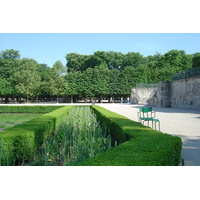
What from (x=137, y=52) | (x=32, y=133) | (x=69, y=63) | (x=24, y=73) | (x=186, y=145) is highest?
(x=137, y=52)

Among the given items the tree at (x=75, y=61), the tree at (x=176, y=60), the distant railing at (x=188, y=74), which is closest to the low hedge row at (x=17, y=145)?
the distant railing at (x=188, y=74)

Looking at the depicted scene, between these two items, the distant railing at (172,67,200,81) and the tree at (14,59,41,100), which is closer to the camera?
the distant railing at (172,67,200,81)

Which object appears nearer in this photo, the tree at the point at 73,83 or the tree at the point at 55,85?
the tree at the point at 55,85

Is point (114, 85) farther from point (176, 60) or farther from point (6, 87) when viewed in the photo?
point (6, 87)

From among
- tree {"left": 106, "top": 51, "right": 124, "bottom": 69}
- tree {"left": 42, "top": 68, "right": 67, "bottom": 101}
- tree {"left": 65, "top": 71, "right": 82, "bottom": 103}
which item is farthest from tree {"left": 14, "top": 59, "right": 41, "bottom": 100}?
tree {"left": 106, "top": 51, "right": 124, "bottom": 69}

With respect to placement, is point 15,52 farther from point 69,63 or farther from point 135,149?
point 135,149

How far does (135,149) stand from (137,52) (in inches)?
2760

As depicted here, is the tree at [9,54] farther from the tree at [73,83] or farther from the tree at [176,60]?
the tree at [176,60]

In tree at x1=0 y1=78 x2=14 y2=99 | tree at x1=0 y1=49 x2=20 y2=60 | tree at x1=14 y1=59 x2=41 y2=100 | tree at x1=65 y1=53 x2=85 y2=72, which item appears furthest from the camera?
tree at x1=65 y1=53 x2=85 y2=72

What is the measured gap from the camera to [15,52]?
58312mm

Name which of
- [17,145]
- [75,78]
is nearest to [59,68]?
[75,78]

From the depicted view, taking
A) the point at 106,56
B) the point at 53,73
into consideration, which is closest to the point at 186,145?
the point at 53,73

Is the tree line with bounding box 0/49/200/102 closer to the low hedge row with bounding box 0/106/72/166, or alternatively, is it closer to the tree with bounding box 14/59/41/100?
the tree with bounding box 14/59/41/100

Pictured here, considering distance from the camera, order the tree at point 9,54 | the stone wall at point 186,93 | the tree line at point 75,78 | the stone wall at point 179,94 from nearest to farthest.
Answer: the stone wall at point 186,93, the stone wall at point 179,94, the tree line at point 75,78, the tree at point 9,54
